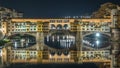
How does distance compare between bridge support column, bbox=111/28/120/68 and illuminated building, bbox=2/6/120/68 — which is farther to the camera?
illuminated building, bbox=2/6/120/68

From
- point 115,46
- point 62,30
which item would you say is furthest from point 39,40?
point 115,46

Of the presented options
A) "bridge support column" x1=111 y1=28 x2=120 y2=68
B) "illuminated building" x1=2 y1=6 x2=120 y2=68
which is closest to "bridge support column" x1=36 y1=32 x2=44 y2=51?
"illuminated building" x1=2 y1=6 x2=120 y2=68

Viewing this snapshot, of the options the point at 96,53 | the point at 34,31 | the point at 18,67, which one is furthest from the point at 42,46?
the point at 18,67

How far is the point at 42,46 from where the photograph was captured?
3222 centimetres

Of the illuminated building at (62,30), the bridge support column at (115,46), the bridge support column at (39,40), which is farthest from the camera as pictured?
the bridge support column at (39,40)

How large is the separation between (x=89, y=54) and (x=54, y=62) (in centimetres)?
398

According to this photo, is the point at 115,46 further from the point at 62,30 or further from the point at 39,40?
the point at 62,30

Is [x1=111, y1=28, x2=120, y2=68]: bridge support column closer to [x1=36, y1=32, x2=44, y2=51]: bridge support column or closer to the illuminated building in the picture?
the illuminated building

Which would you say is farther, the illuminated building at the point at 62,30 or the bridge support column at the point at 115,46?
the illuminated building at the point at 62,30

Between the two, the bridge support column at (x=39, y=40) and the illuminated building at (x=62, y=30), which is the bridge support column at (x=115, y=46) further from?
the bridge support column at (x=39, y=40)

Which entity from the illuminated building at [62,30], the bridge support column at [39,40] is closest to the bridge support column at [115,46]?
the illuminated building at [62,30]

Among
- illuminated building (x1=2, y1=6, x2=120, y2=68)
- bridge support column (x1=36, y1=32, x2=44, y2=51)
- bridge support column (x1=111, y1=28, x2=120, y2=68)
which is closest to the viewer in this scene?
bridge support column (x1=111, y1=28, x2=120, y2=68)

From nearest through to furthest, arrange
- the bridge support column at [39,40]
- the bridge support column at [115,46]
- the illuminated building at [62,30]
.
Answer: the bridge support column at [115,46] → the illuminated building at [62,30] → the bridge support column at [39,40]

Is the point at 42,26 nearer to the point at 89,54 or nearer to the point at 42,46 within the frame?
the point at 42,46
